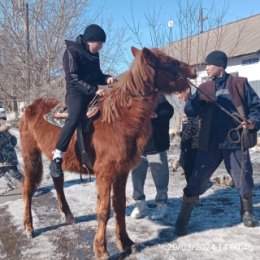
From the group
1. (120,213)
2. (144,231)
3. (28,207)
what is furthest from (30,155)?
(144,231)

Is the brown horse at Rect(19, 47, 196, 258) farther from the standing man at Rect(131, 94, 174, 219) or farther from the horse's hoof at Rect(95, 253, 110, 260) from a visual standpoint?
the standing man at Rect(131, 94, 174, 219)

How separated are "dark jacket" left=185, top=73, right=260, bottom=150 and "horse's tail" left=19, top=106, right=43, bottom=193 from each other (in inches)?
98.8

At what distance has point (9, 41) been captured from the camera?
55.1ft

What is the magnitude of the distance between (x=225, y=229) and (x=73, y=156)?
2.27 m

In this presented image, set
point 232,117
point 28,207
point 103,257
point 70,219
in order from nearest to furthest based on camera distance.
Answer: point 103,257, point 232,117, point 28,207, point 70,219

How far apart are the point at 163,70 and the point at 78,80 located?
103 cm

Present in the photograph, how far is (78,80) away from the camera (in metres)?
4.11

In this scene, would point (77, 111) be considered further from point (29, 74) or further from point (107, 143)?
point (29, 74)

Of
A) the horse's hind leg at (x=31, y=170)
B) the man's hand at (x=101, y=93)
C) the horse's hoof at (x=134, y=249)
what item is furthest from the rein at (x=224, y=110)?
the horse's hind leg at (x=31, y=170)

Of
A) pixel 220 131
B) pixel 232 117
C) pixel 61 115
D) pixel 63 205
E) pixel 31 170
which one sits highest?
pixel 61 115

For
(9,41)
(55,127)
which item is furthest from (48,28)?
(55,127)

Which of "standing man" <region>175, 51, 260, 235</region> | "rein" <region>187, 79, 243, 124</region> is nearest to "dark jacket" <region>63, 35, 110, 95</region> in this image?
"rein" <region>187, 79, 243, 124</region>

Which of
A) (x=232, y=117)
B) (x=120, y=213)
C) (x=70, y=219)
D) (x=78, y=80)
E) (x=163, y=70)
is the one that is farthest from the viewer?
Result: (x=70, y=219)

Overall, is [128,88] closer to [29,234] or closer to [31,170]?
[31,170]
